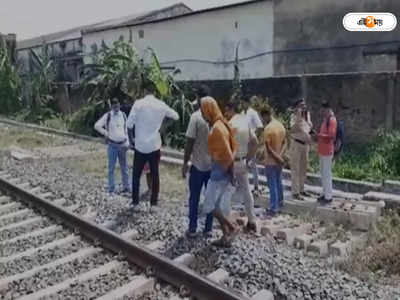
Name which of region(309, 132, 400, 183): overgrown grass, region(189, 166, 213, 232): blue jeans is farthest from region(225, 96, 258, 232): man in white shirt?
region(309, 132, 400, 183): overgrown grass

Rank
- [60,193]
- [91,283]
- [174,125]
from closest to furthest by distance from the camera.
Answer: [91,283], [60,193], [174,125]

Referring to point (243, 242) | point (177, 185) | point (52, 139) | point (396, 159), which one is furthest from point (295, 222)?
point (52, 139)

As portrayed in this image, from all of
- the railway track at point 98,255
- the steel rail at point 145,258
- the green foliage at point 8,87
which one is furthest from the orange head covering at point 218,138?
the green foliage at point 8,87

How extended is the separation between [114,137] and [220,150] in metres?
3.32

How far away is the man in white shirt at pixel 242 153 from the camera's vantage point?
5.63m

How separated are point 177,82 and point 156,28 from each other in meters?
7.87

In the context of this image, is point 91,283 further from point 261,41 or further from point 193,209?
point 261,41

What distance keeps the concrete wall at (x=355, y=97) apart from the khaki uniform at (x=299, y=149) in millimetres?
2442

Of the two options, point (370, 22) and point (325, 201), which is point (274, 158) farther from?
point (370, 22)

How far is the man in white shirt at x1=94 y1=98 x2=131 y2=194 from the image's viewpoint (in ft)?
26.3

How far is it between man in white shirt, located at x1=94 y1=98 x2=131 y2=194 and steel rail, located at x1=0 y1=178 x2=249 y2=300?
1.39m

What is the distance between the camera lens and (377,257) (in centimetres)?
537

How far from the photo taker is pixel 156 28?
2227 centimetres

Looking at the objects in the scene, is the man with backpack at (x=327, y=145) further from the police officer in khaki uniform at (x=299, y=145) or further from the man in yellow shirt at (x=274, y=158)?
the man in yellow shirt at (x=274, y=158)
